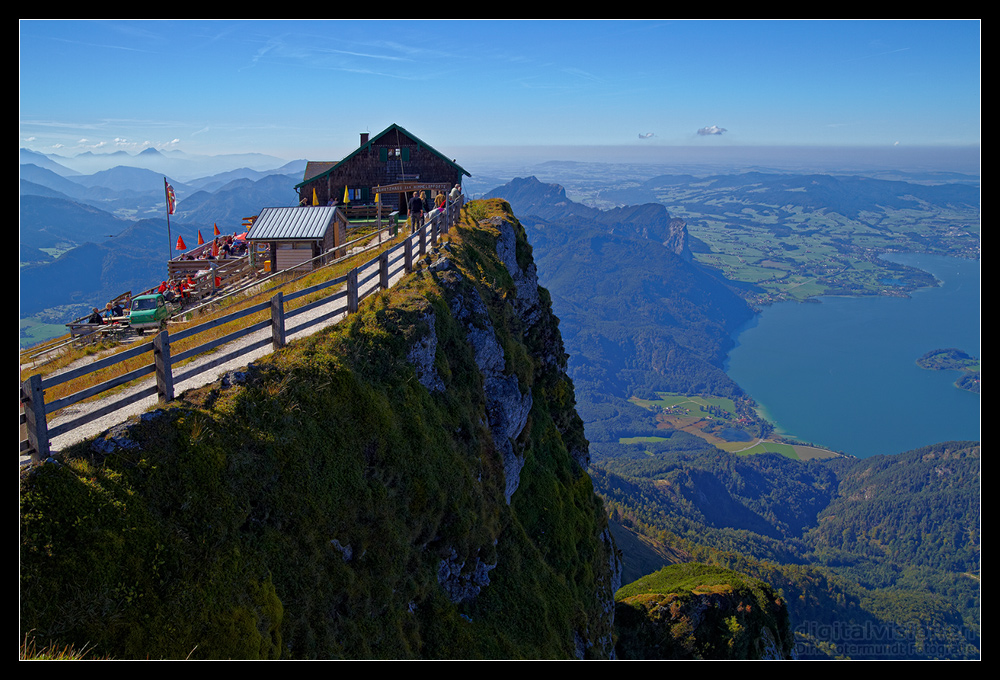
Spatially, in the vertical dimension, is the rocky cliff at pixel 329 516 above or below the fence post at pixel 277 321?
below

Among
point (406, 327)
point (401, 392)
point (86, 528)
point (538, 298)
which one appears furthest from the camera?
point (538, 298)

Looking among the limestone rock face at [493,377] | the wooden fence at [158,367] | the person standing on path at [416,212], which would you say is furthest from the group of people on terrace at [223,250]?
the wooden fence at [158,367]

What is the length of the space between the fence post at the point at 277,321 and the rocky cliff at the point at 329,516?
0.37 metres

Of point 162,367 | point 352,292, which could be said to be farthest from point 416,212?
point 162,367

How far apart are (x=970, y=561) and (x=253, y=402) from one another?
779 ft

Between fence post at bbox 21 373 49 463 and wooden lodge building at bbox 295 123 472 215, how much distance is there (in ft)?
129

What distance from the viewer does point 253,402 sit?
1027 cm

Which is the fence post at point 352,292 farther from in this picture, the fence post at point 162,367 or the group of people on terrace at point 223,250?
the group of people on terrace at point 223,250

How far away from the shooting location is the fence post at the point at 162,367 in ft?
30.9

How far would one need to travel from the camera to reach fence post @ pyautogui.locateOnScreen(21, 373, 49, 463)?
25.1 ft

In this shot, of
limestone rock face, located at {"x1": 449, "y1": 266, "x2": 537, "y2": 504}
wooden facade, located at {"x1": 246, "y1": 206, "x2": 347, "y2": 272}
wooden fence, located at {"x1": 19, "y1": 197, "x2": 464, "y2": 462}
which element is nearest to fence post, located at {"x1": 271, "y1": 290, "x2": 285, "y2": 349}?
wooden fence, located at {"x1": 19, "y1": 197, "x2": 464, "y2": 462}
